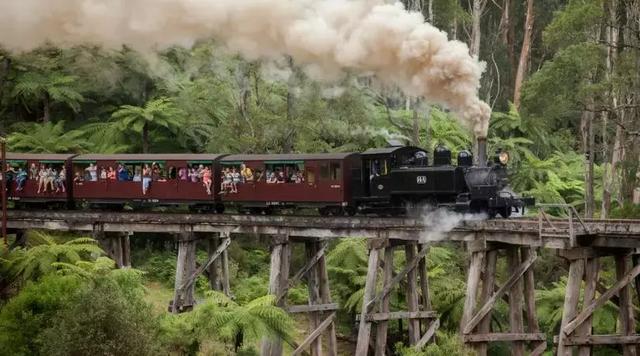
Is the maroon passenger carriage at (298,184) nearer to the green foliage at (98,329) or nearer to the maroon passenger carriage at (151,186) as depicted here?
the maroon passenger carriage at (151,186)

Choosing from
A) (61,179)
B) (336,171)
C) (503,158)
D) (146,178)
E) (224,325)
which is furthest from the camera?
(61,179)

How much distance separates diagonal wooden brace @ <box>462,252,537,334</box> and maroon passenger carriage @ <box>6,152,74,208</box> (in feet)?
49.2

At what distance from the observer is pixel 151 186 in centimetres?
3081

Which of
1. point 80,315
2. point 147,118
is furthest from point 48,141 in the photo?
point 80,315

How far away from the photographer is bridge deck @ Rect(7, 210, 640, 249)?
21.6 meters

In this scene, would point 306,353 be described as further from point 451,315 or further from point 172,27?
point 172,27

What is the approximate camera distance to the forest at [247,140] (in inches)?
872

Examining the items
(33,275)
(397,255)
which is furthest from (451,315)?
(33,275)

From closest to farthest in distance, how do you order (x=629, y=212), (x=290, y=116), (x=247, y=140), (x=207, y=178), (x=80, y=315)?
(x=80, y=315), (x=629, y=212), (x=207, y=178), (x=247, y=140), (x=290, y=116)

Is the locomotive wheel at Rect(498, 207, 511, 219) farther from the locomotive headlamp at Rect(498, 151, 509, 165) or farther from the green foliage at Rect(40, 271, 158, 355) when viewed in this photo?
the green foliage at Rect(40, 271, 158, 355)

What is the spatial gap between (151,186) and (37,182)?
4.45 meters

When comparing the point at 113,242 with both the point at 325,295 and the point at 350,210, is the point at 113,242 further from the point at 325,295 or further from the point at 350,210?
the point at 350,210

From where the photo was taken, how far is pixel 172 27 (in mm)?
25828

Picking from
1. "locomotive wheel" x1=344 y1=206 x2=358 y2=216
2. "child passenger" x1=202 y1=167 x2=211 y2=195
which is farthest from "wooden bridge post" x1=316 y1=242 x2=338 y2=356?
"child passenger" x1=202 y1=167 x2=211 y2=195
